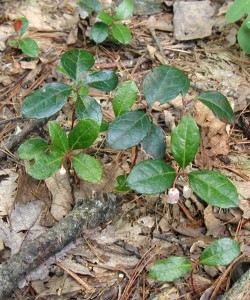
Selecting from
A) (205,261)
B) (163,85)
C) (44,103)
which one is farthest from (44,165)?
(205,261)

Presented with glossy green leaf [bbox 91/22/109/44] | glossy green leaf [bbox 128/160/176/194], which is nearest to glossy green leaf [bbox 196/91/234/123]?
glossy green leaf [bbox 128/160/176/194]

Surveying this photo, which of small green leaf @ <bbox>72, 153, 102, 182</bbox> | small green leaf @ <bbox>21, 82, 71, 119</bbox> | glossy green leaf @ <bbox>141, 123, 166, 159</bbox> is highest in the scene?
small green leaf @ <bbox>21, 82, 71, 119</bbox>

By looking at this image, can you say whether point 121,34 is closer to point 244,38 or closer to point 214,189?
point 244,38

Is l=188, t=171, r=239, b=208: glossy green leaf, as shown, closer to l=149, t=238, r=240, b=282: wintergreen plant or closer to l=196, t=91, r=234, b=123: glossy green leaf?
l=149, t=238, r=240, b=282: wintergreen plant

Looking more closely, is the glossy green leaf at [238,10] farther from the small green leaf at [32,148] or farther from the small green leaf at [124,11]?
the small green leaf at [32,148]

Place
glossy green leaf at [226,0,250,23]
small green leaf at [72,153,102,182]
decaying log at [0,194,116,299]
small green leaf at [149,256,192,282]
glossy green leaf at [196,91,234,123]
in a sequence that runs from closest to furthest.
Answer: small green leaf at [149,256,192,282] → decaying log at [0,194,116,299] → small green leaf at [72,153,102,182] → glossy green leaf at [196,91,234,123] → glossy green leaf at [226,0,250,23]

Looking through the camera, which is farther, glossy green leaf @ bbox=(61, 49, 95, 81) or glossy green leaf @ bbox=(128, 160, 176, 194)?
glossy green leaf @ bbox=(61, 49, 95, 81)

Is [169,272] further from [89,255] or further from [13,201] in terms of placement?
[13,201]
